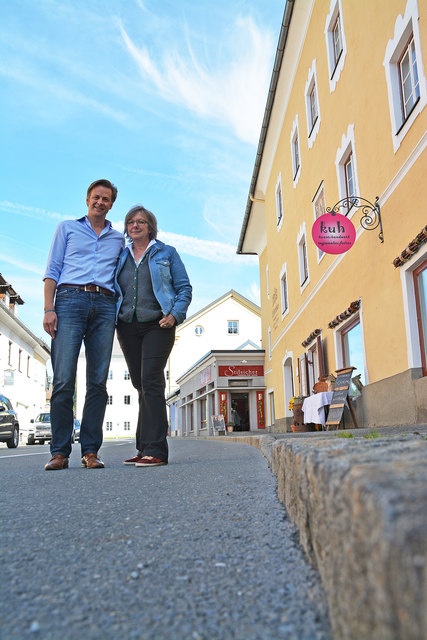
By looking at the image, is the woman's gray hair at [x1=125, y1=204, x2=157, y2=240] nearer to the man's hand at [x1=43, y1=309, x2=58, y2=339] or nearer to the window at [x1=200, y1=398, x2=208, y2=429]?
the man's hand at [x1=43, y1=309, x2=58, y2=339]

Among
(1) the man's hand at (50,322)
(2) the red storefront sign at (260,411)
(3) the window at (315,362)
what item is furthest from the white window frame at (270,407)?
(1) the man's hand at (50,322)

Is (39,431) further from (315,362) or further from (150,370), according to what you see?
(150,370)

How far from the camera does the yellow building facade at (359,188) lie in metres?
7.08

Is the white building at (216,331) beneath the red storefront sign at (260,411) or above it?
above

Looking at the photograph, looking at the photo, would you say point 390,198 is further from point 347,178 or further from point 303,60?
point 303,60

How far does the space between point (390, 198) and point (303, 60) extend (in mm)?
7673

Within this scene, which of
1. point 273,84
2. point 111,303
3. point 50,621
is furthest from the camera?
point 273,84

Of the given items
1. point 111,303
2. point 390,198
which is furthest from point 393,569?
point 390,198

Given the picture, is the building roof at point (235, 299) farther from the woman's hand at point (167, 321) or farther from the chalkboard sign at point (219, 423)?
the woman's hand at point (167, 321)

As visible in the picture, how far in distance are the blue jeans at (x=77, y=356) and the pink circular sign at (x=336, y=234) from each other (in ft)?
17.4

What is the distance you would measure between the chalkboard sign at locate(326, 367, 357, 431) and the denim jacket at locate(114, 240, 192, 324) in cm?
523

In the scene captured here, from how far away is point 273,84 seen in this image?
1555 cm

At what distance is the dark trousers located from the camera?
4.29 m

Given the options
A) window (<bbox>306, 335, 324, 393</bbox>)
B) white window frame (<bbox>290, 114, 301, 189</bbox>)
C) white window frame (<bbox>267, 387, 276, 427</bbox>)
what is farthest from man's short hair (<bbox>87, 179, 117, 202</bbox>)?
white window frame (<bbox>267, 387, 276, 427</bbox>)
